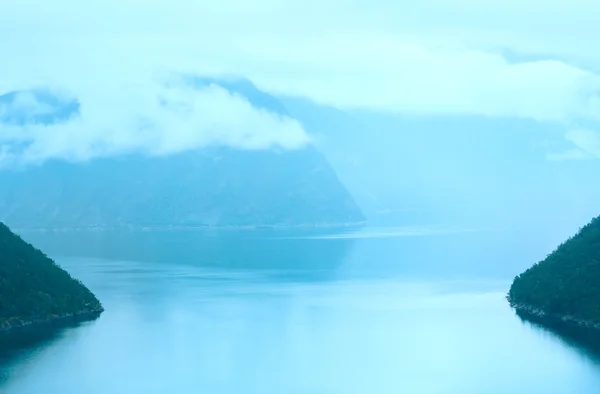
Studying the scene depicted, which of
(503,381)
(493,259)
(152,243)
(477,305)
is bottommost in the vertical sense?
(503,381)

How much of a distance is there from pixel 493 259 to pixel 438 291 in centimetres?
3063

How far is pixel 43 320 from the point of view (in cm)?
6081

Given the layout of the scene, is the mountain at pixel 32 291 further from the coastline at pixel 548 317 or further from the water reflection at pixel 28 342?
the coastline at pixel 548 317

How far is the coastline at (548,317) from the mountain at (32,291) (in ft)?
96.2

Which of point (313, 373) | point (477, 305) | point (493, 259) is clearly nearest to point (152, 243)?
point (493, 259)

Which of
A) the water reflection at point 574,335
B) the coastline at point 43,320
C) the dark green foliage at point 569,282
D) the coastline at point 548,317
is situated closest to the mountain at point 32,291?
the coastline at point 43,320

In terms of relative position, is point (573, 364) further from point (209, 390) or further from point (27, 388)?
point (27, 388)

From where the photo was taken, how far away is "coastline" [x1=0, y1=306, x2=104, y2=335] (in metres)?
57.7

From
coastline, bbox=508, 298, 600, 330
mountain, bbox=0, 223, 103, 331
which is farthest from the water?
mountain, bbox=0, 223, 103, 331

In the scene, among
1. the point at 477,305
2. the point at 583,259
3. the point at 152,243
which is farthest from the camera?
the point at 152,243

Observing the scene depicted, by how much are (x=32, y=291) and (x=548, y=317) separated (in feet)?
108

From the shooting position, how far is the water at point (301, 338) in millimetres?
46531

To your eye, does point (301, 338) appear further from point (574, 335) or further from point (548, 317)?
point (548, 317)

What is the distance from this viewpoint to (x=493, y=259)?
111000mm
